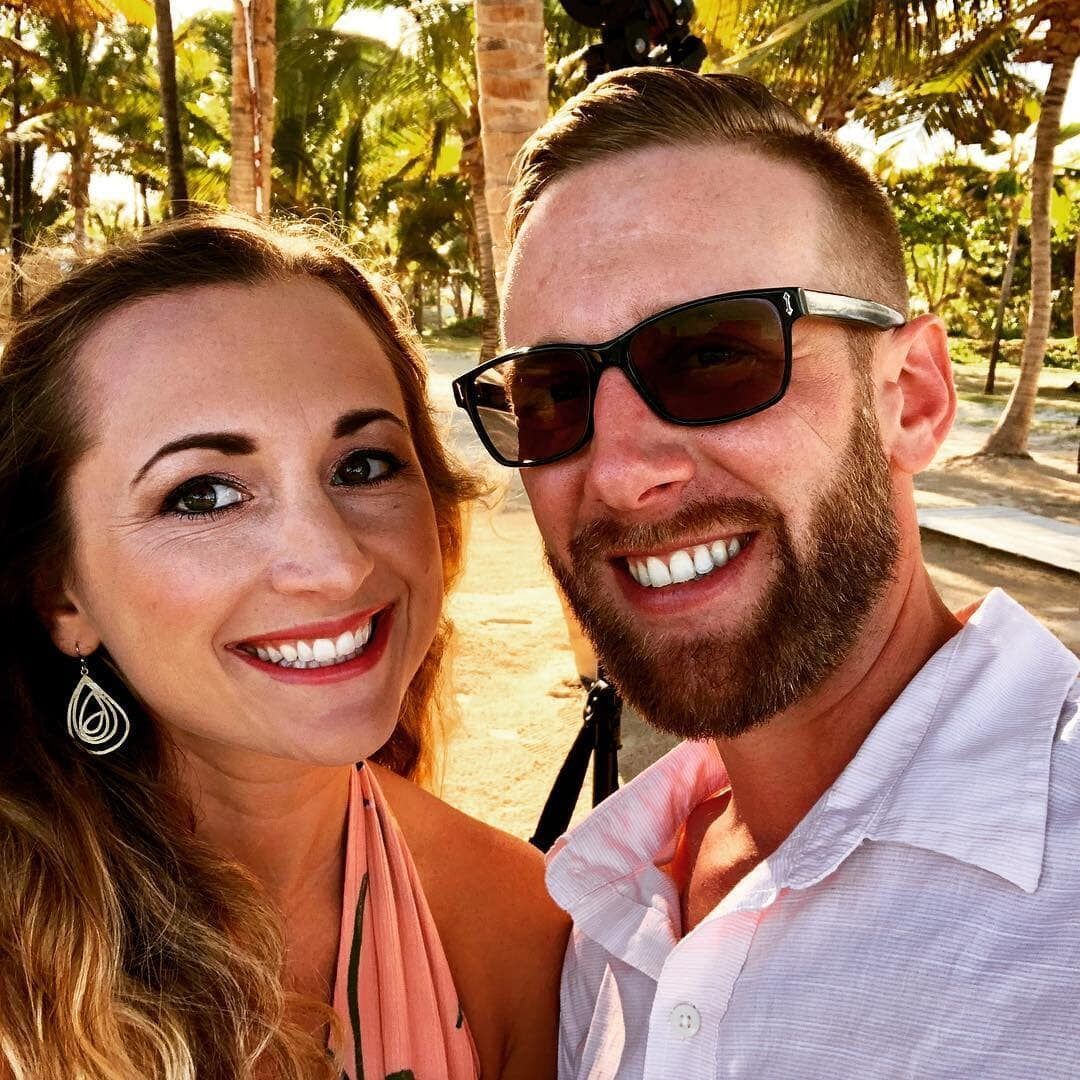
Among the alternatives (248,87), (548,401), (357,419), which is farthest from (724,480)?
(248,87)

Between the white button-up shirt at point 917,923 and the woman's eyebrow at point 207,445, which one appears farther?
the woman's eyebrow at point 207,445

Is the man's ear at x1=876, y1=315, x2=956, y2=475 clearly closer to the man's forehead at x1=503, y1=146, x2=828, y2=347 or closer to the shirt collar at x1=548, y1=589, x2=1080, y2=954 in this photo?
the man's forehead at x1=503, y1=146, x2=828, y2=347

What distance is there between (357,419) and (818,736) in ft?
3.24

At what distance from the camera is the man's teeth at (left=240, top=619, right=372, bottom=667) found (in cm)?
163

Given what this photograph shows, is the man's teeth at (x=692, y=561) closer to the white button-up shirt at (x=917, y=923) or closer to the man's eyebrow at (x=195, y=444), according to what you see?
the white button-up shirt at (x=917, y=923)

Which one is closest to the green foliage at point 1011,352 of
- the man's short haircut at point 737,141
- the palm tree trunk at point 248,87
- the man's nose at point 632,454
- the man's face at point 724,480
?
the palm tree trunk at point 248,87

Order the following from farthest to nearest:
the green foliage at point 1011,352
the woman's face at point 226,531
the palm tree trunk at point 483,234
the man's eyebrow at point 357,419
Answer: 1. the green foliage at point 1011,352
2. the palm tree trunk at point 483,234
3. the man's eyebrow at point 357,419
4. the woman's face at point 226,531

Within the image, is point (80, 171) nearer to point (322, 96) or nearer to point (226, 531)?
point (322, 96)

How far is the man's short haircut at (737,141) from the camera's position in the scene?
5.27 ft

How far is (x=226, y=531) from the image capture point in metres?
1.60

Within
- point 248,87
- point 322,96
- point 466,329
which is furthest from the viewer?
point 466,329

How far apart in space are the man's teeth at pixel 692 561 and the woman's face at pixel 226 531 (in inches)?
20.2

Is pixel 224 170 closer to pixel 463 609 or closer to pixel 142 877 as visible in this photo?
pixel 463 609

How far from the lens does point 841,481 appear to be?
1521mm
